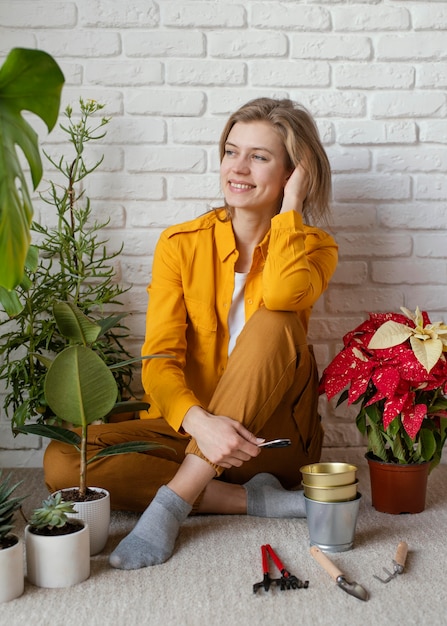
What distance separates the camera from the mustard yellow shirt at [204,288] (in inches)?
75.8

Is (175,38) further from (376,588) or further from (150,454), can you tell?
(376,588)

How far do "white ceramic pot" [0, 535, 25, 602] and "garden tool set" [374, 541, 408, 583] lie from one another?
0.71 m

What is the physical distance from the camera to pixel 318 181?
81.5 inches

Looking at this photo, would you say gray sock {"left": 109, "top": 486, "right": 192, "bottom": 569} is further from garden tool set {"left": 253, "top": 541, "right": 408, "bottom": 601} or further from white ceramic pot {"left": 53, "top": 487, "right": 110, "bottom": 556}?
garden tool set {"left": 253, "top": 541, "right": 408, "bottom": 601}

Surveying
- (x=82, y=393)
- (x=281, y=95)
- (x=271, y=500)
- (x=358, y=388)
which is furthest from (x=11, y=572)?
(x=281, y=95)

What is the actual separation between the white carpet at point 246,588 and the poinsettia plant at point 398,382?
21 cm

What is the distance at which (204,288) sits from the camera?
201 cm

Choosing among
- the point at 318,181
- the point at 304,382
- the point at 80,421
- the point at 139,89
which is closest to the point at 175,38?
the point at 139,89

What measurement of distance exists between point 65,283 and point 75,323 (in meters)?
0.63

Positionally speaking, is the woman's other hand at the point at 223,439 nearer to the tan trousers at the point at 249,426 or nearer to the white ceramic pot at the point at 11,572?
the tan trousers at the point at 249,426

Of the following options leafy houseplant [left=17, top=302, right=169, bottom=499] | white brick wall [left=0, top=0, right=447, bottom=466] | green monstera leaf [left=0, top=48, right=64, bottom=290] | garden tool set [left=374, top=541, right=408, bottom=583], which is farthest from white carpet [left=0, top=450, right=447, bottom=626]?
white brick wall [left=0, top=0, right=447, bottom=466]

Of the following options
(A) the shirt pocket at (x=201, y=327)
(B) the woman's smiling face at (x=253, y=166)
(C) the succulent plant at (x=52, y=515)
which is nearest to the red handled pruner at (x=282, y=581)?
(C) the succulent plant at (x=52, y=515)

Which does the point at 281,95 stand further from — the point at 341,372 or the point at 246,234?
the point at 341,372

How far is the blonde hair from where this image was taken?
2002 millimetres
